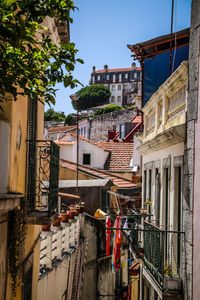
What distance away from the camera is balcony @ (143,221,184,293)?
7.92 m

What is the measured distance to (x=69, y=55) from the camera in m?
4.59

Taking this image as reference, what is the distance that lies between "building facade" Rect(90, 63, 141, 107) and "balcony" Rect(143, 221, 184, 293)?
9985cm

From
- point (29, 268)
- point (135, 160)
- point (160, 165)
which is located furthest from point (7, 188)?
point (135, 160)

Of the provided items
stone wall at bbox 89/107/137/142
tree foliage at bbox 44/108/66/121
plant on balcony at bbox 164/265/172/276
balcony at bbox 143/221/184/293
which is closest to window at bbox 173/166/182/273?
balcony at bbox 143/221/184/293

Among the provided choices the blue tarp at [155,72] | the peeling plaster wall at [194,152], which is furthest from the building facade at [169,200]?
the blue tarp at [155,72]

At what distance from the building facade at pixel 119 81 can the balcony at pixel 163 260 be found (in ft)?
328

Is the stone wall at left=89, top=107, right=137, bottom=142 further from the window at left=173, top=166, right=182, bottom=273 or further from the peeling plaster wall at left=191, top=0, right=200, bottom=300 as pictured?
the peeling plaster wall at left=191, top=0, right=200, bottom=300

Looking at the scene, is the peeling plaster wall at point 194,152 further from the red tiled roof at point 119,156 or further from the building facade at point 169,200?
the red tiled roof at point 119,156

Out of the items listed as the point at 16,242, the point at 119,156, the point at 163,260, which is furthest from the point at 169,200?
the point at 119,156

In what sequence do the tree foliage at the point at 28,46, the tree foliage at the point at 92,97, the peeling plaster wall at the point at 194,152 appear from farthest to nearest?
the tree foliage at the point at 92,97 → the peeling plaster wall at the point at 194,152 → the tree foliage at the point at 28,46

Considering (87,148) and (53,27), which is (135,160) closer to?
(87,148)

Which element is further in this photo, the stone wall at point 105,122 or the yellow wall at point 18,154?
the stone wall at point 105,122

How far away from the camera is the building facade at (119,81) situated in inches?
4299

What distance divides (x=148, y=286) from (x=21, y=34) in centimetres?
952
